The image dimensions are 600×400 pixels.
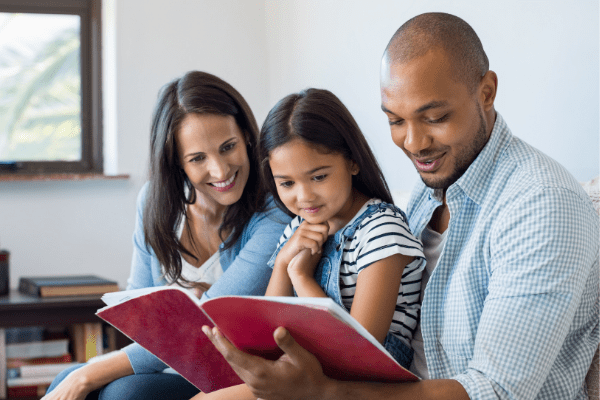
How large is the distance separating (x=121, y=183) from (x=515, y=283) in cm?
237

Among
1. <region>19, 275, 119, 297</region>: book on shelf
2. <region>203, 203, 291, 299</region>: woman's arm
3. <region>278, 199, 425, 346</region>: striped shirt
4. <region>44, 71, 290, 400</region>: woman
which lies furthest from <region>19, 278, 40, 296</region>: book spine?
<region>278, 199, 425, 346</region>: striped shirt

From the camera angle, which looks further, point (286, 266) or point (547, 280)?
point (286, 266)

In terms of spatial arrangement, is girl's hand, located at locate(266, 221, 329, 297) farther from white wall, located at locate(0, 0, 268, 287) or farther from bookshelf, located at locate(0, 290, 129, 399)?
white wall, located at locate(0, 0, 268, 287)

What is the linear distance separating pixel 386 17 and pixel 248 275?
109cm

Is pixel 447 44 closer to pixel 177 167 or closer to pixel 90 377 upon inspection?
pixel 177 167

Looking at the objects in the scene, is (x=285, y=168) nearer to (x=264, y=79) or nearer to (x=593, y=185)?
(x=593, y=185)

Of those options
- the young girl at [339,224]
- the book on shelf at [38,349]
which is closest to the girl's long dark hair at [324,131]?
the young girl at [339,224]

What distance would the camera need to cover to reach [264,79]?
319cm

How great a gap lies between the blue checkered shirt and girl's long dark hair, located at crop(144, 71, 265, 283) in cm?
61

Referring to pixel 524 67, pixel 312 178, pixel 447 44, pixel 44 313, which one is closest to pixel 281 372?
pixel 312 178

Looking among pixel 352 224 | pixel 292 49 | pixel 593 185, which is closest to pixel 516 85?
pixel 593 185

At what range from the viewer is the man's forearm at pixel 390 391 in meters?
0.85

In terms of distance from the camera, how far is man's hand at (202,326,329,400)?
0.84m

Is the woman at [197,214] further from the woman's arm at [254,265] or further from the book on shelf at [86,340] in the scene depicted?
the book on shelf at [86,340]
